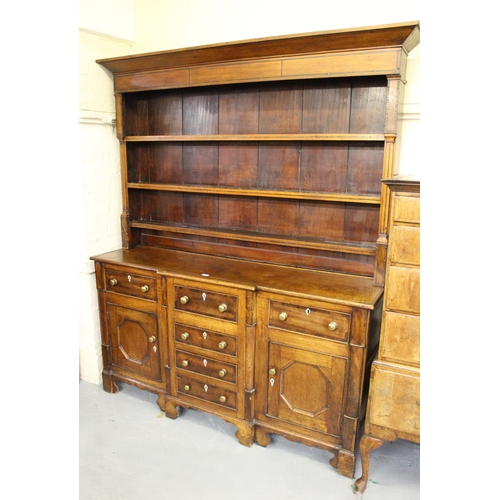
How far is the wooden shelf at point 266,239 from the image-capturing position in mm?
2330

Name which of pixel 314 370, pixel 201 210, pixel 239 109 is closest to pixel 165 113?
pixel 239 109

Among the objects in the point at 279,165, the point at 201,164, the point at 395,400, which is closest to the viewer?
the point at 395,400

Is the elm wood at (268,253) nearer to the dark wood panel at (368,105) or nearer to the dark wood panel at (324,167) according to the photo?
the dark wood panel at (324,167)

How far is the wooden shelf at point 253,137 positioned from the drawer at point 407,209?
463mm

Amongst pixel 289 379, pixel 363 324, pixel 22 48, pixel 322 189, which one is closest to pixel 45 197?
pixel 22 48

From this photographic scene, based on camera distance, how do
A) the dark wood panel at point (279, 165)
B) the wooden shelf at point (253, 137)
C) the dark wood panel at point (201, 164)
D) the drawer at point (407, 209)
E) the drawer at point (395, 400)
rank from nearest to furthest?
the drawer at point (407, 209), the drawer at point (395, 400), the wooden shelf at point (253, 137), the dark wood panel at point (279, 165), the dark wood panel at point (201, 164)

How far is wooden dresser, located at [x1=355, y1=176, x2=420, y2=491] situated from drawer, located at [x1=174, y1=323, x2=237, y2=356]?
0.78m

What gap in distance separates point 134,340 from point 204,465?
90 cm

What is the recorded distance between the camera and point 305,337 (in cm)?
210

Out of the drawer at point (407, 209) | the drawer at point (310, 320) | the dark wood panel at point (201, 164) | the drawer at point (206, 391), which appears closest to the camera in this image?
the drawer at point (407, 209)

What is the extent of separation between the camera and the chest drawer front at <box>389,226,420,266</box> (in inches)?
68.7

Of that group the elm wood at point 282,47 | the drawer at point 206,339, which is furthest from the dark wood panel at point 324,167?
the drawer at point 206,339

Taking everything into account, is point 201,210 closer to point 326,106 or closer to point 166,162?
point 166,162

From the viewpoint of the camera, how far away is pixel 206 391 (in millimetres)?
2439
